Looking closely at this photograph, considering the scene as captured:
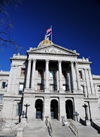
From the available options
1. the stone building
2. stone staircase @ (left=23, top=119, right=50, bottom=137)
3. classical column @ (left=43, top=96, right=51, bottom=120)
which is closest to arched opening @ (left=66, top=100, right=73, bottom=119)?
the stone building

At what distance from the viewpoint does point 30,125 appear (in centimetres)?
2244

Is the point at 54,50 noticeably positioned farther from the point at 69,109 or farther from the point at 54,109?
the point at 69,109

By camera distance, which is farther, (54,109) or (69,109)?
(54,109)

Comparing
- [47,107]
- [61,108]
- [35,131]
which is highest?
[47,107]

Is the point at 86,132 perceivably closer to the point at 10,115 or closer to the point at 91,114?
the point at 91,114

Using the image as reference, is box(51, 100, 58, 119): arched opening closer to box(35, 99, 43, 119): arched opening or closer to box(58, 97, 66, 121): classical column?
box(35, 99, 43, 119): arched opening

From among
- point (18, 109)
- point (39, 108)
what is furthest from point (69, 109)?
point (18, 109)

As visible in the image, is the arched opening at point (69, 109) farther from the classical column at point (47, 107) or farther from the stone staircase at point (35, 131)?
the stone staircase at point (35, 131)

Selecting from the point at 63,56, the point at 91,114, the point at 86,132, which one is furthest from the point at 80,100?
the point at 63,56

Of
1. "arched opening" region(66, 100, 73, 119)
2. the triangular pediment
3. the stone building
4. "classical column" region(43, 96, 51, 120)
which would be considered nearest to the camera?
"classical column" region(43, 96, 51, 120)

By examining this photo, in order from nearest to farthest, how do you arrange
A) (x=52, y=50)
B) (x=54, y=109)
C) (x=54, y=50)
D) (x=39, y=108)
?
(x=39, y=108)
(x=54, y=109)
(x=52, y=50)
(x=54, y=50)

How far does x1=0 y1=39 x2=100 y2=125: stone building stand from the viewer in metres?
28.5

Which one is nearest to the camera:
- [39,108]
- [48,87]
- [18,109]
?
[48,87]

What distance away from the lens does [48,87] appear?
30234 millimetres
